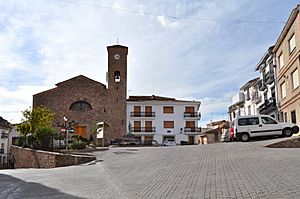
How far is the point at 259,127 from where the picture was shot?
79.8ft

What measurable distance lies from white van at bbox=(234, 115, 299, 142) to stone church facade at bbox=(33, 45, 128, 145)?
24221mm

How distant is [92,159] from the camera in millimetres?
19359

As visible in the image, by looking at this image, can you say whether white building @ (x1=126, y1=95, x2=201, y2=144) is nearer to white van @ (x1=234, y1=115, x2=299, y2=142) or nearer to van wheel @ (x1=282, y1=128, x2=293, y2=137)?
white van @ (x1=234, y1=115, x2=299, y2=142)

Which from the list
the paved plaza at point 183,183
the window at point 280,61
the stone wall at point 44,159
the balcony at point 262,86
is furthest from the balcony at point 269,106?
Answer: the paved plaza at point 183,183

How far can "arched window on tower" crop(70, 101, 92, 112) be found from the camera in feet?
156

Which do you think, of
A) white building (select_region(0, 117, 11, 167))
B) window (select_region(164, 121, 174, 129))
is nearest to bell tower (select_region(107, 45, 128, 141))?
window (select_region(164, 121, 174, 129))

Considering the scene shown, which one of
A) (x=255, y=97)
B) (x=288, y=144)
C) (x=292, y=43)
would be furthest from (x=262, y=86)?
(x=288, y=144)

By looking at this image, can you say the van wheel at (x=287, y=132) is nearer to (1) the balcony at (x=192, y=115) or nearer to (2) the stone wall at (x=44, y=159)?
(2) the stone wall at (x=44, y=159)

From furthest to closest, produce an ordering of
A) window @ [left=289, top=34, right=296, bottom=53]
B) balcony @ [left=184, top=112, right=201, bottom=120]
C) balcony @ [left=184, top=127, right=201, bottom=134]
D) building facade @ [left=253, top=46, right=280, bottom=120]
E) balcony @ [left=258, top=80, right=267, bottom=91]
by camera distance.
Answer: balcony @ [left=184, top=112, right=201, bottom=120]
balcony @ [left=184, top=127, right=201, bottom=134]
balcony @ [left=258, top=80, right=267, bottom=91]
building facade @ [left=253, top=46, right=280, bottom=120]
window @ [left=289, top=34, right=296, bottom=53]

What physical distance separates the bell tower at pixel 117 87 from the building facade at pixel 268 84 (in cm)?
1726

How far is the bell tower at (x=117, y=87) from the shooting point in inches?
1861

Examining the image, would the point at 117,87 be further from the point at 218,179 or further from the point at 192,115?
the point at 218,179

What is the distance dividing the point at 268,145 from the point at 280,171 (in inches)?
342

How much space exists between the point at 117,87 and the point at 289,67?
2407 cm
